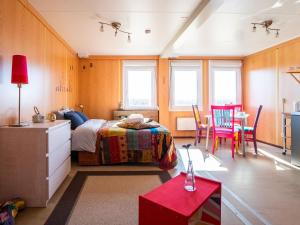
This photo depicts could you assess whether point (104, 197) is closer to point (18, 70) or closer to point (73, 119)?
point (18, 70)

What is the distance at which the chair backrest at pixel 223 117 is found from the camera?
3.99 m

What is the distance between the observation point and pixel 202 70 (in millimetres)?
5918

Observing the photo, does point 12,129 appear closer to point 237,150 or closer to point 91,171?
point 91,171

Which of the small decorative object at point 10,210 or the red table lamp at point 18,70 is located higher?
the red table lamp at point 18,70

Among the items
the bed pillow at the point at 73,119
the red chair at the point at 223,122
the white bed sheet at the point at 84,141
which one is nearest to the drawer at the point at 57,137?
the white bed sheet at the point at 84,141

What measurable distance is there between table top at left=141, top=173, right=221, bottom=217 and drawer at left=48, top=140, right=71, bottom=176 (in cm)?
121

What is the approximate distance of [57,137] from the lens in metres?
2.35

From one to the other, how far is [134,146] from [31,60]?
1966 mm

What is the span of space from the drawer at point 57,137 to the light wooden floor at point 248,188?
560 millimetres

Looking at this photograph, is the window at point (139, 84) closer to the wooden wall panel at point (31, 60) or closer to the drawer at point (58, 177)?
the wooden wall panel at point (31, 60)

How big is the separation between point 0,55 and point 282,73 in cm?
508

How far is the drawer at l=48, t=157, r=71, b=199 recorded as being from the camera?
2.11m

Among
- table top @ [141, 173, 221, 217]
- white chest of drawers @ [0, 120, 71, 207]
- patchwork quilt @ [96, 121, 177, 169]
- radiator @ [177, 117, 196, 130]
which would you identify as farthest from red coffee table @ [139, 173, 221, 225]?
radiator @ [177, 117, 196, 130]

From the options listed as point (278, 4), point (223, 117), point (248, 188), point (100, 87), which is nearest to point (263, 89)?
point (223, 117)
